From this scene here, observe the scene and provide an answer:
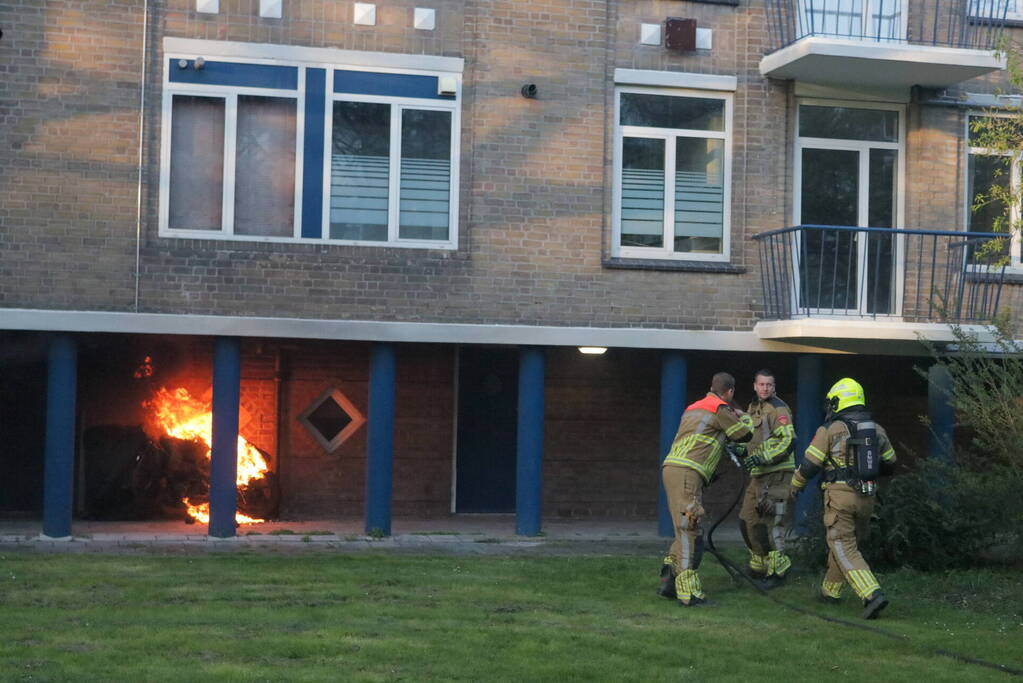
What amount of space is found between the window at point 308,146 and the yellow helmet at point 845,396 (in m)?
5.31

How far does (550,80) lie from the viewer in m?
15.4

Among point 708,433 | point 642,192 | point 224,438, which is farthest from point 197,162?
point 708,433

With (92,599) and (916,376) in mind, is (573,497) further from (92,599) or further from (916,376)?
(92,599)

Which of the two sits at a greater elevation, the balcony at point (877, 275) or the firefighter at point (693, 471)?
the balcony at point (877, 275)

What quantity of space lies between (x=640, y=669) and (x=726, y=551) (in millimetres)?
5662

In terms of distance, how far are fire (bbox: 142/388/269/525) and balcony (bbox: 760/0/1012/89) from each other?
742 centimetres

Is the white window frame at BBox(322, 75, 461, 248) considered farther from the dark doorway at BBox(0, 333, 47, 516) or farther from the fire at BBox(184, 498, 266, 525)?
the dark doorway at BBox(0, 333, 47, 516)

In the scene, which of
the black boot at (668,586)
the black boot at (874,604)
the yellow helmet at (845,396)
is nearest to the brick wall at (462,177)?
Answer: the yellow helmet at (845,396)

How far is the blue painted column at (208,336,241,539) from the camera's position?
14.4m

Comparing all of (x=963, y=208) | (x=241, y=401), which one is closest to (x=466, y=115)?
(x=241, y=401)

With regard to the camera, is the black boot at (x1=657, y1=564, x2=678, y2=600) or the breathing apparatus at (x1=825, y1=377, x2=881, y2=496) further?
the black boot at (x1=657, y1=564, x2=678, y2=600)

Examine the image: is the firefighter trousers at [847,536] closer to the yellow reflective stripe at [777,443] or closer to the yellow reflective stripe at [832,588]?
the yellow reflective stripe at [832,588]

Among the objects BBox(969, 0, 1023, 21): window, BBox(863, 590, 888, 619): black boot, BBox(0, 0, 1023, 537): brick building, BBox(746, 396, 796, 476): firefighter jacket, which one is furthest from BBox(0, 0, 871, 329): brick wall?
BBox(863, 590, 888, 619): black boot

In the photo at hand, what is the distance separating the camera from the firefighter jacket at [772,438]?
12.2 m
